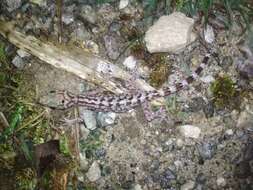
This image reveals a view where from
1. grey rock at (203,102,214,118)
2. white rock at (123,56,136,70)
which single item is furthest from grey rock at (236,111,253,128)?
white rock at (123,56,136,70)

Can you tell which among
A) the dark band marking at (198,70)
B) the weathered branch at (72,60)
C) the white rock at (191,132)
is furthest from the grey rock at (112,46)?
the white rock at (191,132)

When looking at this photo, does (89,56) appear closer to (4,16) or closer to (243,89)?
(4,16)

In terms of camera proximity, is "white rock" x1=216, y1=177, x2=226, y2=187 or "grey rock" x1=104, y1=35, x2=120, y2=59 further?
"grey rock" x1=104, y1=35, x2=120, y2=59

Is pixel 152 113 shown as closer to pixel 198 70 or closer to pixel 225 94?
pixel 198 70

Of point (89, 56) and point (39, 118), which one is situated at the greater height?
point (89, 56)

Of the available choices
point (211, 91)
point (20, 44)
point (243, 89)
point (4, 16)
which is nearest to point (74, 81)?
point (20, 44)

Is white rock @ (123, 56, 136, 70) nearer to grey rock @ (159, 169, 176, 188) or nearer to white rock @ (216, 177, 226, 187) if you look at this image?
grey rock @ (159, 169, 176, 188)

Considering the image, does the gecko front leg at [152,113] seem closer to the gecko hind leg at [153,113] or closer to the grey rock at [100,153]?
the gecko hind leg at [153,113]
